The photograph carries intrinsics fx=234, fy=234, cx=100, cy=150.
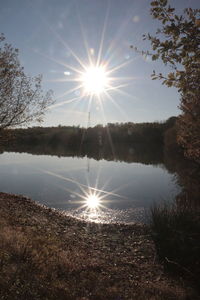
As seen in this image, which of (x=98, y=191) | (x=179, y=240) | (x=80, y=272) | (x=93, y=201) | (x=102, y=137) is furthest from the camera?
(x=102, y=137)

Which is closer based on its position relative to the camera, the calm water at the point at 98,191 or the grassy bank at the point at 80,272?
the grassy bank at the point at 80,272

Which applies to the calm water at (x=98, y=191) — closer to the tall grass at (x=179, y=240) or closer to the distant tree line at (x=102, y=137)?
the tall grass at (x=179, y=240)

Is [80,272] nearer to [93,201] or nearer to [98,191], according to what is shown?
[93,201]

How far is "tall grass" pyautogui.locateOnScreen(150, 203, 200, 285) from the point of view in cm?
735

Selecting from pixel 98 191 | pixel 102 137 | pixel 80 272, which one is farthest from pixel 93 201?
pixel 102 137

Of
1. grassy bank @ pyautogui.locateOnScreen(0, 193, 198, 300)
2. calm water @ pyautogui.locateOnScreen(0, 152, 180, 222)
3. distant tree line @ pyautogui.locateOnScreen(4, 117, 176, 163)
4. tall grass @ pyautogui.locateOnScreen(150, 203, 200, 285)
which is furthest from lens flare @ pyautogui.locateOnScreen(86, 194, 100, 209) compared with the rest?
distant tree line @ pyautogui.locateOnScreen(4, 117, 176, 163)

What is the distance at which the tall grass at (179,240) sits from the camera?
7.35 meters

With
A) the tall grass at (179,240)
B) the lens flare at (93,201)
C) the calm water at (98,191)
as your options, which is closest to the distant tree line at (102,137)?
the calm water at (98,191)

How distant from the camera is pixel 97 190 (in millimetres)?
25938

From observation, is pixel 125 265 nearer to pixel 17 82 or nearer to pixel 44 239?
pixel 44 239

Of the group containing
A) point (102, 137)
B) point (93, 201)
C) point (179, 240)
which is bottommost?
point (93, 201)

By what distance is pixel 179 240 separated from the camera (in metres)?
7.76

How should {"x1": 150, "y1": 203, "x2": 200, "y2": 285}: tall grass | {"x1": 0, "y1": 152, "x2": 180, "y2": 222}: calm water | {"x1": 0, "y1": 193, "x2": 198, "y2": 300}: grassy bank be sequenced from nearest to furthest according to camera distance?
{"x1": 0, "y1": 193, "x2": 198, "y2": 300}: grassy bank, {"x1": 150, "y1": 203, "x2": 200, "y2": 285}: tall grass, {"x1": 0, "y1": 152, "x2": 180, "y2": 222}: calm water

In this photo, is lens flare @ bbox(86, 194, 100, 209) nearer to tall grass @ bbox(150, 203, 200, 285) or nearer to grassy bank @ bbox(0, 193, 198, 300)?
grassy bank @ bbox(0, 193, 198, 300)
